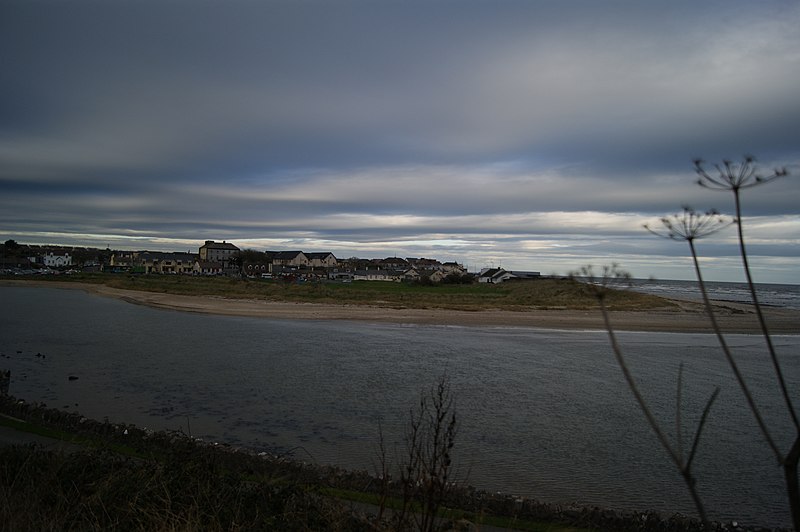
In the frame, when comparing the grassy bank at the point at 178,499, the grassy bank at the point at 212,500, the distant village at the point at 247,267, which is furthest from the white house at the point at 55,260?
the grassy bank at the point at 178,499

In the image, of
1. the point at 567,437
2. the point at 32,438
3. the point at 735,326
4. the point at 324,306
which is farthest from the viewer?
the point at 324,306

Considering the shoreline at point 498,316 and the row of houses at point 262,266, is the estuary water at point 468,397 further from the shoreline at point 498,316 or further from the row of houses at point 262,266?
the row of houses at point 262,266

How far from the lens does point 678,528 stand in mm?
8125

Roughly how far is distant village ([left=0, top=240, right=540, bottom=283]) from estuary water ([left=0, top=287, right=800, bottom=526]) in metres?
74.5

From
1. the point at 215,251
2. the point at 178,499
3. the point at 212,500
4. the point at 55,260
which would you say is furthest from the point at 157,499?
the point at 55,260

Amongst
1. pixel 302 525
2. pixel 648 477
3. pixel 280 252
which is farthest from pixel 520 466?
pixel 280 252

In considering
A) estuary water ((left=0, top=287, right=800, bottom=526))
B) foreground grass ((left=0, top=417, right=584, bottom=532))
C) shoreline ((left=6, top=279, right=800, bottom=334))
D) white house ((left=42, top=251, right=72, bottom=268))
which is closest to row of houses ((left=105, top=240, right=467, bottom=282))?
white house ((left=42, top=251, right=72, bottom=268))

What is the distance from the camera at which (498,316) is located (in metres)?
47.2

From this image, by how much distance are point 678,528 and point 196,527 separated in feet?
21.9

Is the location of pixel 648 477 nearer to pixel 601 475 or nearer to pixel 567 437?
pixel 601 475

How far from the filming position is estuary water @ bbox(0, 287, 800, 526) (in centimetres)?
1083

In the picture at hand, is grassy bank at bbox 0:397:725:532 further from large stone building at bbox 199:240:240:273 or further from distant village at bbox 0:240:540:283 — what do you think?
large stone building at bbox 199:240:240:273

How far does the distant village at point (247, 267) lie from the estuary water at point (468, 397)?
74.5 meters

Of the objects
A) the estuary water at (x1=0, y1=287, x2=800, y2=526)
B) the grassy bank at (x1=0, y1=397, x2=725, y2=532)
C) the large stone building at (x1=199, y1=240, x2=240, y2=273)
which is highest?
the large stone building at (x1=199, y1=240, x2=240, y2=273)
